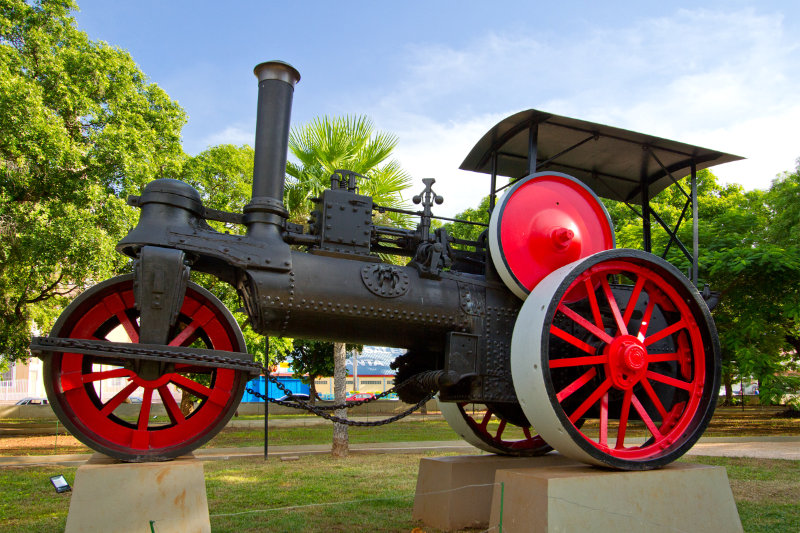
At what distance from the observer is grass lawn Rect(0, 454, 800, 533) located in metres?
5.60

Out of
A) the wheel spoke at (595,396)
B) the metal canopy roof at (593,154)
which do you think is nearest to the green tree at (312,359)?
the metal canopy roof at (593,154)

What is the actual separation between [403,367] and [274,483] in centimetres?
349

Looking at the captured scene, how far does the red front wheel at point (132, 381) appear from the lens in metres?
4.13

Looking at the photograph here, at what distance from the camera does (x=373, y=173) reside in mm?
10859

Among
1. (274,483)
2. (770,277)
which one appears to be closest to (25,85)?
(274,483)

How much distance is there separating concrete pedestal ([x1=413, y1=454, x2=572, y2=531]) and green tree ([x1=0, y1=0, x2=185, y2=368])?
753 centimetres

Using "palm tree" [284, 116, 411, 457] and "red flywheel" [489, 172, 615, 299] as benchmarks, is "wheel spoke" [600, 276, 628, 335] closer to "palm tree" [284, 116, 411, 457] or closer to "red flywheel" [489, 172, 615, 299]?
"red flywheel" [489, 172, 615, 299]

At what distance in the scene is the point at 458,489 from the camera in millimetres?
5457

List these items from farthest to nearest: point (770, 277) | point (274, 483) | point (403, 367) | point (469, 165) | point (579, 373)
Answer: point (770, 277) → point (274, 483) → point (469, 165) → point (403, 367) → point (579, 373)

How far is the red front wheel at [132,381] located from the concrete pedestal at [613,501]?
2.09 metres

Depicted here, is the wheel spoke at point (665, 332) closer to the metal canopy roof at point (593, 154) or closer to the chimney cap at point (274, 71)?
the metal canopy roof at point (593, 154)

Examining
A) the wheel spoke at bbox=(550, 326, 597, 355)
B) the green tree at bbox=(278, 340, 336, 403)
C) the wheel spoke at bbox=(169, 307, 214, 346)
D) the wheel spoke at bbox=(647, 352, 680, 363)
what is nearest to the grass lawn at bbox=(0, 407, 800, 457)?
the green tree at bbox=(278, 340, 336, 403)

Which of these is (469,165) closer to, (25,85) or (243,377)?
(243,377)

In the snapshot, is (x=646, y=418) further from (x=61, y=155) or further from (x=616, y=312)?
(x=61, y=155)
